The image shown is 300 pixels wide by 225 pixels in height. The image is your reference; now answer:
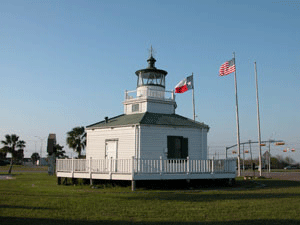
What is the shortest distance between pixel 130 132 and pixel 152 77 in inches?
248

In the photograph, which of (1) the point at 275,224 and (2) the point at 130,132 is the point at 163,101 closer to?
(2) the point at 130,132

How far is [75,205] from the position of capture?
1133cm

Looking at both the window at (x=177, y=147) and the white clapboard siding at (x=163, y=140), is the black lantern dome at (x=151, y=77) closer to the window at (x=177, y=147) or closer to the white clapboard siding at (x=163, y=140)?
the white clapboard siding at (x=163, y=140)

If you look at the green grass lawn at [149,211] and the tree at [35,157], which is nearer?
the green grass lawn at [149,211]

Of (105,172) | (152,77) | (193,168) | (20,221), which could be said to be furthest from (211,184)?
(20,221)

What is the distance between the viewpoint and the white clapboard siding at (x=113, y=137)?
66.0 feet

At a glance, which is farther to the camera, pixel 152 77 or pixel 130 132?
pixel 152 77

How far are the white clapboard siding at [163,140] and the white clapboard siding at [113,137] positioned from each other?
0.76 meters

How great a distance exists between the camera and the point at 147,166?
57.2 ft

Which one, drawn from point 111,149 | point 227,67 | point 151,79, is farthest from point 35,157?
point 111,149

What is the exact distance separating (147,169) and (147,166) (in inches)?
6.5

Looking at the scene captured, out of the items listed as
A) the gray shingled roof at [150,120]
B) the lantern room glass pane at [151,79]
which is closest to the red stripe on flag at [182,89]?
the lantern room glass pane at [151,79]

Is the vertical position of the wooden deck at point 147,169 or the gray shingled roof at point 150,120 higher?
the gray shingled roof at point 150,120

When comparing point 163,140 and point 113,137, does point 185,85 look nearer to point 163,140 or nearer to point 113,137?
point 163,140
